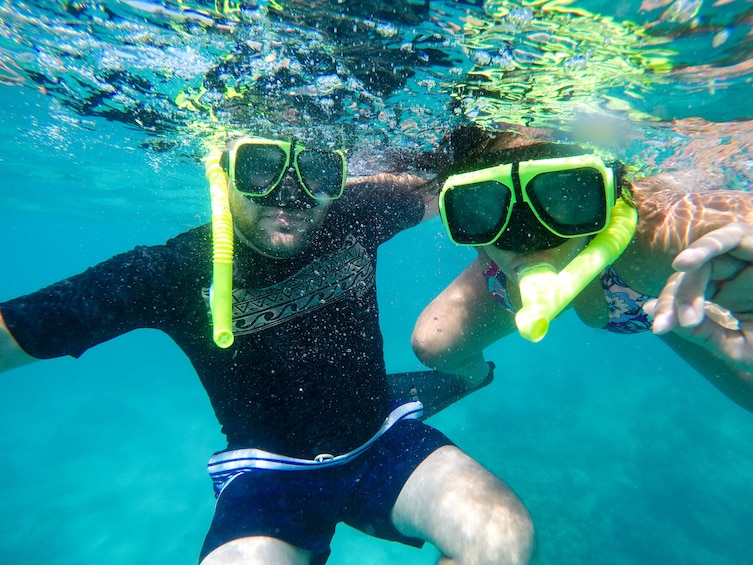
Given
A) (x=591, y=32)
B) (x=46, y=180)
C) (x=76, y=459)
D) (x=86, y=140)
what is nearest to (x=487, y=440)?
(x=591, y=32)

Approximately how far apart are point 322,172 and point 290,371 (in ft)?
5.72

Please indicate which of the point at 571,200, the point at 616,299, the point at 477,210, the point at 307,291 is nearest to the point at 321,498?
the point at 307,291

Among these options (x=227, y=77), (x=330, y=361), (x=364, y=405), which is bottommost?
(x=364, y=405)

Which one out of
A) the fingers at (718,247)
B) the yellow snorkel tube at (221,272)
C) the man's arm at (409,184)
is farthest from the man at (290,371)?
the fingers at (718,247)

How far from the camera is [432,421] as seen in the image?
17.7 m

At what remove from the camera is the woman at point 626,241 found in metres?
2.04

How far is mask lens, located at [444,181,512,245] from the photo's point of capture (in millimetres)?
2639

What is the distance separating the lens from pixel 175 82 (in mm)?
6227

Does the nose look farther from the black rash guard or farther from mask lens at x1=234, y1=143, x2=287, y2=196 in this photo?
the black rash guard

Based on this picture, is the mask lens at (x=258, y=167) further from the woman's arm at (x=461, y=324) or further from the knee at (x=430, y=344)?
the knee at (x=430, y=344)

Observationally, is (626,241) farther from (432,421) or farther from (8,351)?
(432,421)

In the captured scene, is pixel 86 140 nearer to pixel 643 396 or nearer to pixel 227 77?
pixel 227 77

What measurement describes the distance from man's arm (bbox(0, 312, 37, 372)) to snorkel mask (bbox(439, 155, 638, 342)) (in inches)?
118

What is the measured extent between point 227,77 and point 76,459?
65.6 feet
